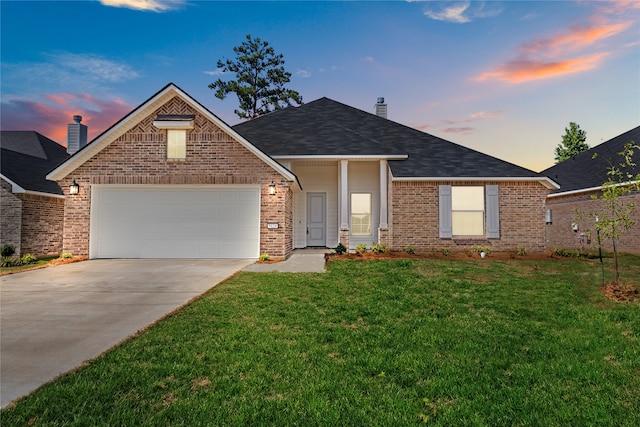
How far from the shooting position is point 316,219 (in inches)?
577

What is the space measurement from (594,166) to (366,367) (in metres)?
20.4

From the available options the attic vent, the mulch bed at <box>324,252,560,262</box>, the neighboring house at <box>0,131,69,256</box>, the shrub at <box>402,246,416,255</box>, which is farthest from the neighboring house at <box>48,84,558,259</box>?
the neighboring house at <box>0,131,69,256</box>

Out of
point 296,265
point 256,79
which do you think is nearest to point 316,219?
point 296,265

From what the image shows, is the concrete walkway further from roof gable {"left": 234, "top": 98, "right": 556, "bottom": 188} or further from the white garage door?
roof gable {"left": 234, "top": 98, "right": 556, "bottom": 188}

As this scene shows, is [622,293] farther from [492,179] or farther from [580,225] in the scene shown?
[580,225]

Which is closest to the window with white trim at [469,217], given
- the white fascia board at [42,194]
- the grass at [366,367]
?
the grass at [366,367]

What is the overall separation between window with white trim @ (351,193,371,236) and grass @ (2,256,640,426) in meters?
8.18

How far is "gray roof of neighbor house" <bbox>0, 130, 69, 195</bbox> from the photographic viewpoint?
13344 mm

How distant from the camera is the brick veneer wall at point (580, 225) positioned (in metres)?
14.1

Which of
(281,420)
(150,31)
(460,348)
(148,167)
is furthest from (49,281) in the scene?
(150,31)

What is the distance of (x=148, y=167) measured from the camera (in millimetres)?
11453

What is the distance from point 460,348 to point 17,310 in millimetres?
6880

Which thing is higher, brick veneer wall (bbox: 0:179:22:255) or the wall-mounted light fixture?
the wall-mounted light fixture

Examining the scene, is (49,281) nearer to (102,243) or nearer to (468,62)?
(102,243)
